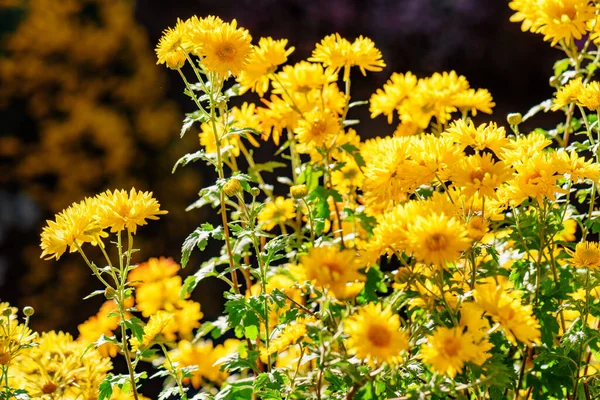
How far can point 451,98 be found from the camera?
1892 mm

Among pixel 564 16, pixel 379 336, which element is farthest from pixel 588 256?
pixel 564 16

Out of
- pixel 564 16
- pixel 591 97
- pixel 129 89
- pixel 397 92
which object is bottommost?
pixel 591 97

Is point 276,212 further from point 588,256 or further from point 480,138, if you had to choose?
point 588,256

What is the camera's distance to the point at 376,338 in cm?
104

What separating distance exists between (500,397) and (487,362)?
19 centimetres

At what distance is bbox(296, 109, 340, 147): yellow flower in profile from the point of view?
1706 mm

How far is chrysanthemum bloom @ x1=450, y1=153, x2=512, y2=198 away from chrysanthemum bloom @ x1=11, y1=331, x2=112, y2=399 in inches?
35.5

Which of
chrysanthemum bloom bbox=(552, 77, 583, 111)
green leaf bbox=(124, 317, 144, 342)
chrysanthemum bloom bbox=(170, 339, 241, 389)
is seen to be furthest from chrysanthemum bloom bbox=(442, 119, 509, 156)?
chrysanthemum bloom bbox=(170, 339, 241, 389)

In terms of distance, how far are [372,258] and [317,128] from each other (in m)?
0.57

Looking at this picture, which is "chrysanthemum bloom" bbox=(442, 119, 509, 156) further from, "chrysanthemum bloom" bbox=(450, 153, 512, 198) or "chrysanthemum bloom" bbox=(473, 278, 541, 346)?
"chrysanthemum bloom" bbox=(473, 278, 541, 346)

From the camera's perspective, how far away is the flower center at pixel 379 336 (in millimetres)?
1034

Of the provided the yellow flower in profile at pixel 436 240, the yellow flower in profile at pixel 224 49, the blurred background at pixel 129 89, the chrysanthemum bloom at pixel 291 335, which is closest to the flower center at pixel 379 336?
the yellow flower in profile at pixel 436 240

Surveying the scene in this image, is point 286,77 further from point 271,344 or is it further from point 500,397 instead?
point 500,397

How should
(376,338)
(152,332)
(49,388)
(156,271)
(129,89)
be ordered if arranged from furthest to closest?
1. (129,89)
2. (156,271)
3. (49,388)
4. (152,332)
5. (376,338)
